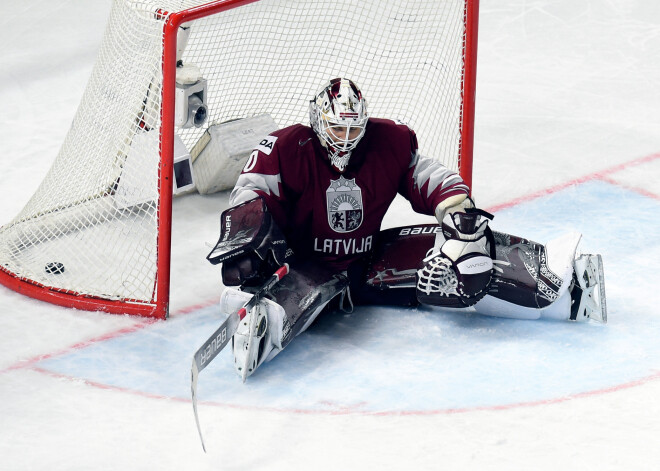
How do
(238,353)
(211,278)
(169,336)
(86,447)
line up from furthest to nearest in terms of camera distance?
(211,278), (169,336), (238,353), (86,447)

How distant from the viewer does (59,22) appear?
673 cm

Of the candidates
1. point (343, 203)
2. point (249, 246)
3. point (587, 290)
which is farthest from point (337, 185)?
point (587, 290)

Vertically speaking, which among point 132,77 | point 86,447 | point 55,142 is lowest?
point 86,447

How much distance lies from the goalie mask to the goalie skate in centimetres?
83

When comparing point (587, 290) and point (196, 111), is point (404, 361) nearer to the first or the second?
point (587, 290)

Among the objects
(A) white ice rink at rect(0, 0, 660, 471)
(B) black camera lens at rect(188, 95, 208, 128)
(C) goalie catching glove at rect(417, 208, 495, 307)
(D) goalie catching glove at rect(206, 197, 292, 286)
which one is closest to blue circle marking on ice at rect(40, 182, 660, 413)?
(A) white ice rink at rect(0, 0, 660, 471)

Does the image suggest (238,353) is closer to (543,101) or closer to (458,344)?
(458,344)

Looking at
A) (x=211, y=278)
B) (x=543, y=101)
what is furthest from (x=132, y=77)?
(x=543, y=101)

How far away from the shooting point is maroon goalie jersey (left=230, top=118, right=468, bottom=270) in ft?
12.8

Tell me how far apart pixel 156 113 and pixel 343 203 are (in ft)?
2.13

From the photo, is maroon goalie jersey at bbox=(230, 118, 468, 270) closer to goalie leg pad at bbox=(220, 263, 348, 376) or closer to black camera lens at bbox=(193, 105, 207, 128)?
goalie leg pad at bbox=(220, 263, 348, 376)

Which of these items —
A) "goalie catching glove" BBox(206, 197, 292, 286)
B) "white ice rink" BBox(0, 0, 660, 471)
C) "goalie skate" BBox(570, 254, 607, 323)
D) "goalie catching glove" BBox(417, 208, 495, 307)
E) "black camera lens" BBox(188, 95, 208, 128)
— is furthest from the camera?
"black camera lens" BBox(188, 95, 208, 128)

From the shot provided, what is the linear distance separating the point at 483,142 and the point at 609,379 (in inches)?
80.2

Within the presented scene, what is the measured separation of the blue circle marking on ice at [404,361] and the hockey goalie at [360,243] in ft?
0.24
